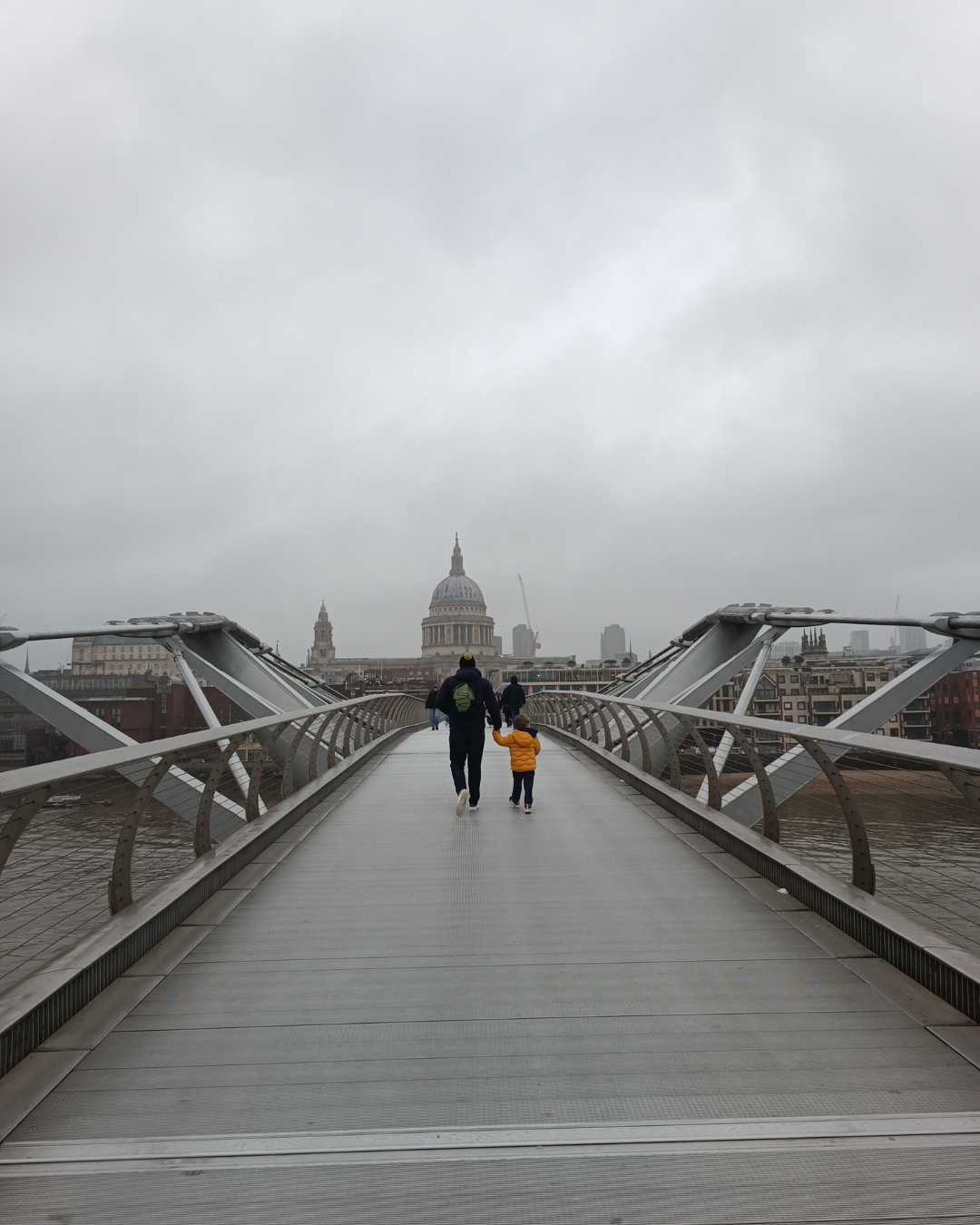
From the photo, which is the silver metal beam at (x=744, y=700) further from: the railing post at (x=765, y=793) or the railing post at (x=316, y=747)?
the railing post at (x=316, y=747)

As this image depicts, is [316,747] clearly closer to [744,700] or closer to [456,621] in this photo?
[744,700]

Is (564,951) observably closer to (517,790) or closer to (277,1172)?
(277,1172)

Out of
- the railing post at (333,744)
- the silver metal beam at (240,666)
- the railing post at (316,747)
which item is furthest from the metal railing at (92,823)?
the silver metal beam at (240,666)

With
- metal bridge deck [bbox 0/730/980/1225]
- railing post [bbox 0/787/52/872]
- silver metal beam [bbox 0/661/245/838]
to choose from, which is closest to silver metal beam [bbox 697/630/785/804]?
metal bridge deck [bbox 0/730/980/1225]

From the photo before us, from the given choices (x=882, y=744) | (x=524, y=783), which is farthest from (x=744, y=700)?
(x=882, y=744)

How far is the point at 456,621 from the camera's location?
157m

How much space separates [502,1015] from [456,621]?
15374cm

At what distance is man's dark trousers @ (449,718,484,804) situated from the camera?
891 cm

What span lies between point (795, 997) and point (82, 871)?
125 inches

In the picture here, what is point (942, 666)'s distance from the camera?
14719 millimetres

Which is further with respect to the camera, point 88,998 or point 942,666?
point 942,666

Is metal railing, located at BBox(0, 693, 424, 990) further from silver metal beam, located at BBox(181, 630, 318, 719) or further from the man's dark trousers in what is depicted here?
silver metal beam, located at BBox(181, 630, 318, 719)

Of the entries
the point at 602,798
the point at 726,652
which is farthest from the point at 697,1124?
the point at 726,652

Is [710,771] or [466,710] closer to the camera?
[710,771]
